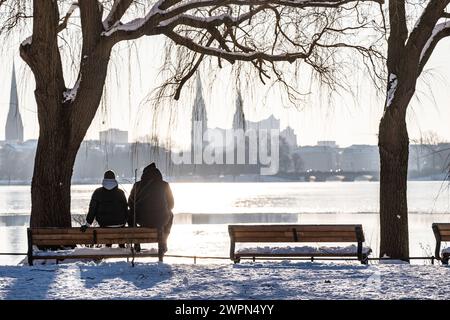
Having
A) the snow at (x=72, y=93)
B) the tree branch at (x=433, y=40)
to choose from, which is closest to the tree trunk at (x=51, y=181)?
the snow at (x=72, y=93)

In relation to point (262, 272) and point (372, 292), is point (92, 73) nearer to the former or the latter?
point (262, 272)

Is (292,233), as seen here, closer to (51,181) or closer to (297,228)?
(297,228)

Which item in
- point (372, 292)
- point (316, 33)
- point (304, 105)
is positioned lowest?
point (372, 292)

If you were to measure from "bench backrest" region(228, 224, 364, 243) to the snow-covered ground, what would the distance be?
34.1 inches

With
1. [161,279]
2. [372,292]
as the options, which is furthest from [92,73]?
[372,292]

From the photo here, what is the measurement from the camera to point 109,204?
12094mm

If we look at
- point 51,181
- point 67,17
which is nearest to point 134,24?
point 67,17

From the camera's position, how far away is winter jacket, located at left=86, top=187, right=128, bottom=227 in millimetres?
12008

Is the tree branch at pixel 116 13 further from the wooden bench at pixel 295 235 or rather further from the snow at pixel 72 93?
the wooden bench at pixel 295 235

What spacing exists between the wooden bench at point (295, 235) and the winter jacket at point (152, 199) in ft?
3.55

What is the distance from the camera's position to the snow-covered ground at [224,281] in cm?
835

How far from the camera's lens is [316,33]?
1430 cm

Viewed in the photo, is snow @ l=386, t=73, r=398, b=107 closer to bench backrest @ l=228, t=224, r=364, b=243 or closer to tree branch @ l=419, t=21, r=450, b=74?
tree branch @ l=419, t=21, r=450, b=74
